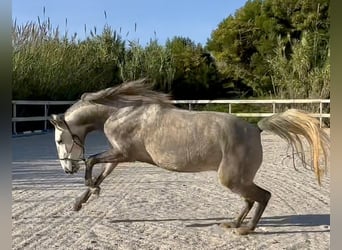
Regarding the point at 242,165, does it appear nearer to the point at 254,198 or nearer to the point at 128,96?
the point at 254,198

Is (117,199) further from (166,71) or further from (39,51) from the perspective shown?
(166,71)

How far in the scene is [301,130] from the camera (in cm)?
317

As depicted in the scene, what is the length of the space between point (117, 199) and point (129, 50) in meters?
12.7

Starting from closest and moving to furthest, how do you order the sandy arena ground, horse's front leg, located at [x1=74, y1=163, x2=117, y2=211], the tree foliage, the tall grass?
the sandy arena ground, horse's front leg, located at [x1=74, y1=163, x2=117, y2=211], the tall grass, the tree foliage

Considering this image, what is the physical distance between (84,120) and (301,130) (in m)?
1.55

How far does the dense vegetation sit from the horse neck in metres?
7.14

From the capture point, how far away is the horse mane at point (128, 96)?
11.7 ft

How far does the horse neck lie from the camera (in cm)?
364

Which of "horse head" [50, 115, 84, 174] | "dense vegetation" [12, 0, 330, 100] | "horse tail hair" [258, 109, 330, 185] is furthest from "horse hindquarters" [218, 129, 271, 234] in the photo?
"dense vegetation" [12, 0, 330, 100]

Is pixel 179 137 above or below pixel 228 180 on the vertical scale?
above

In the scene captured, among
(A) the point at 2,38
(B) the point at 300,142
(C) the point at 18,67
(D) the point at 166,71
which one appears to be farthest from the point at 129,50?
(A) the point at 2,38

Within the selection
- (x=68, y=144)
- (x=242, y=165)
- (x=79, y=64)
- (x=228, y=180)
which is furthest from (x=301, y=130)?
(x=79, y=64)

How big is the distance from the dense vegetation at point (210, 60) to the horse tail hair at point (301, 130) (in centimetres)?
807

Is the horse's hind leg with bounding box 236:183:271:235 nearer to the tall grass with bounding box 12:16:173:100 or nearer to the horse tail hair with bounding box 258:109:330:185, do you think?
the horse tail hair with bounding box 258:109:330:185
